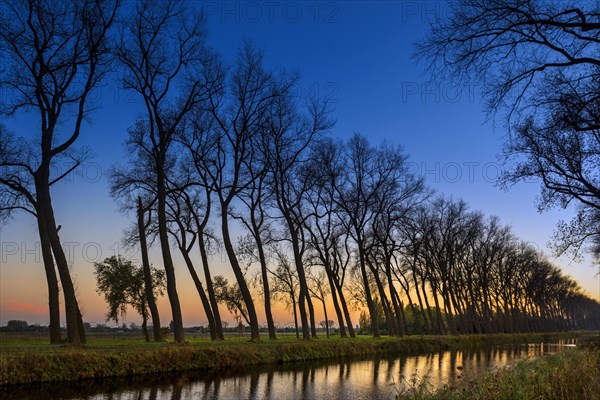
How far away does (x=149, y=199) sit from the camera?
37469mm

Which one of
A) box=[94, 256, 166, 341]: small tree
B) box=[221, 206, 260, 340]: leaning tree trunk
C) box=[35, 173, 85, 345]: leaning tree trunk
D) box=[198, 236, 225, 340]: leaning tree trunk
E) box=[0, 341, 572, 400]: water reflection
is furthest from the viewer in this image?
box=[94, 256, 166, 341]: small tree

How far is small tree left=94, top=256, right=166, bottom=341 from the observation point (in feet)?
177

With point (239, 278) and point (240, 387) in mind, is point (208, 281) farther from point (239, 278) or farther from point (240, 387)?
point (240, 387)

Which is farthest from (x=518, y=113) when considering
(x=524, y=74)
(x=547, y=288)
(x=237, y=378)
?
(x=547, y=288)

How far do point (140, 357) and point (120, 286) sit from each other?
36545 millimetres

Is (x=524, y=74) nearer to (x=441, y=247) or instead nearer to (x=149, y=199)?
(x=149, y=199)

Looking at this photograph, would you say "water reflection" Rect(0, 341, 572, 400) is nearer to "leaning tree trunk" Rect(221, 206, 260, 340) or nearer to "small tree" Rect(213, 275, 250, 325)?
"leaning tree trunk" Rect(221, 206, 260, 340)

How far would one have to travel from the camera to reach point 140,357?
65.2 feet

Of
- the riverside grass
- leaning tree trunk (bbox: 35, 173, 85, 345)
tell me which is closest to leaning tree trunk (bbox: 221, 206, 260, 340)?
the riverside grass

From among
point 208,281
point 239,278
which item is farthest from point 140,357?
point 208,281

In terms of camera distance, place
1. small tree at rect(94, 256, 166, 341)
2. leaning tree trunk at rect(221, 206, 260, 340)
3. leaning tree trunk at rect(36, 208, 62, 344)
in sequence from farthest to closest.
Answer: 1. small tree at rect(94, 256, 166, 341)
2. leaning tree trunk at rect(221, 206, 260, 340)
3. leaning tree trunk at rect(36, 208, 62, 344)

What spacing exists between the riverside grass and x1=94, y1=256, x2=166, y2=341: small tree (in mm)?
27504

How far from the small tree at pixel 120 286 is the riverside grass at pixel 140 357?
90.2ft

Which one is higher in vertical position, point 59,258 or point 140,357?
point 59,258
